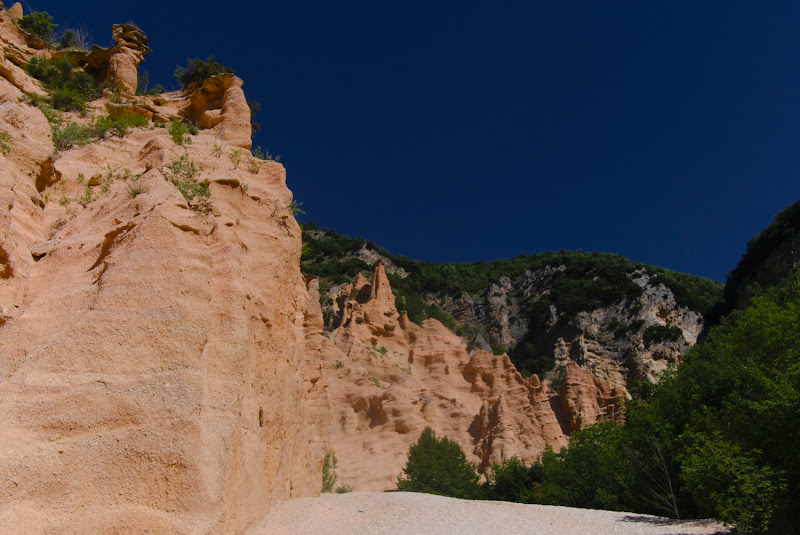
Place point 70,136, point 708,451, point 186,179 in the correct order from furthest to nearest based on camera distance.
A: point 708,451, point 70,136, point 186,179

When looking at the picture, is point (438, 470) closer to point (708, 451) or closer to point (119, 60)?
point (708, 451)

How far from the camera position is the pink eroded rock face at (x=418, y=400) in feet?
103

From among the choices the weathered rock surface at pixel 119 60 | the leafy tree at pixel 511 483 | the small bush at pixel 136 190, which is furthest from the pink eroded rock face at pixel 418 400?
the small bush at pixel 136 190

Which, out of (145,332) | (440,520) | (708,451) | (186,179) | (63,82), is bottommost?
(440,520)

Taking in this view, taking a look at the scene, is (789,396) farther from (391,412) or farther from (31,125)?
(391,412)

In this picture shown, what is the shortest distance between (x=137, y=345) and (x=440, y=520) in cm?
605

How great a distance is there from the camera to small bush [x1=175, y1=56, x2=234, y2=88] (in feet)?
60.0

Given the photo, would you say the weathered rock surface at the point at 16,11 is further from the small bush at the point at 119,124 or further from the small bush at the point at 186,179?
the small bush at the point at 186,179

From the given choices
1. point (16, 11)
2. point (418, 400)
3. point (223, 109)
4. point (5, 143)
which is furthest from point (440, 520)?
point (418, 400)

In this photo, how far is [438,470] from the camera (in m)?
27.9

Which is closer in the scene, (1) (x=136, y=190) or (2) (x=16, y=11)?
(1) (x=136, y=190)

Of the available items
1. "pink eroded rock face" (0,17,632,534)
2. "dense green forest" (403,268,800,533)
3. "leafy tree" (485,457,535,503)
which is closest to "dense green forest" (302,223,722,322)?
"leafy tree" (485,457,535,503)

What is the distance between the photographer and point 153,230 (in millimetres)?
7559

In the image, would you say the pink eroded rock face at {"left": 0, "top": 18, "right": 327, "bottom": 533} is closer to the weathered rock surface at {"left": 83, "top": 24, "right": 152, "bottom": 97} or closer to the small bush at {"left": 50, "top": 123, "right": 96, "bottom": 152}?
the small bush at {"left": 50, "top": 123, "right": 96, "bottom": 152}
